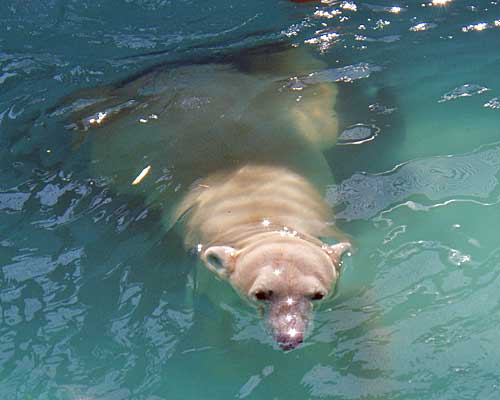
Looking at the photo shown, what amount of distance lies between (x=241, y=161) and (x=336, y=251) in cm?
154

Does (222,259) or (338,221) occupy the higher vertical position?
(222,259)

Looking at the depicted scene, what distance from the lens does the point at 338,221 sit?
5.97m

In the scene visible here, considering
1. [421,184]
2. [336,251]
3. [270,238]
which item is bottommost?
[421,184]

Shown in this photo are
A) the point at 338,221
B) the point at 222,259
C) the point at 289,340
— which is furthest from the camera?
the point at 338,221

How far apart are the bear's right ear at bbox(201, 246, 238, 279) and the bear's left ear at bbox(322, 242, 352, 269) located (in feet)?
2.19

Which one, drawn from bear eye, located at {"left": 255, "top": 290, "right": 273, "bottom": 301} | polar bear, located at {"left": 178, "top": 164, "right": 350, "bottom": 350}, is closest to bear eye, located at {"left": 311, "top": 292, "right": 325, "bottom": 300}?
polar bear, located at {"left": 178, "top": 164, "right": 350, "bottom": 350}

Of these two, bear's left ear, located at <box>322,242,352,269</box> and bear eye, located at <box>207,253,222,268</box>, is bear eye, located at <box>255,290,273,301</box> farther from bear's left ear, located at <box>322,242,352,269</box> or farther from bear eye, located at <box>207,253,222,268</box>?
bear's left ear, located at <box>322,242,352,269</box>

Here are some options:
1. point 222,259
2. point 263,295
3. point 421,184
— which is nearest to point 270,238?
point 222,259

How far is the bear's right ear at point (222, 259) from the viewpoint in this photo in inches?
214

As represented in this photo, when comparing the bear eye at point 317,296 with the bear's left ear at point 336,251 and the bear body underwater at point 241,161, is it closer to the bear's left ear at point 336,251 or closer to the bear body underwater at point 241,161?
the bear body underwater at point 241,161

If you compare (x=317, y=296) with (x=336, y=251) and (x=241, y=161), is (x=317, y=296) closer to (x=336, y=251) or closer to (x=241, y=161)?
(x=336, y=251)

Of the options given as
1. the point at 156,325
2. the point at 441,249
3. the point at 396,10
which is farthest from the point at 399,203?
the point at 396,10

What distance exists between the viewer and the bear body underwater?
17.2 ft

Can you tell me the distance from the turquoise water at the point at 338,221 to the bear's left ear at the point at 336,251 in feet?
0.45
